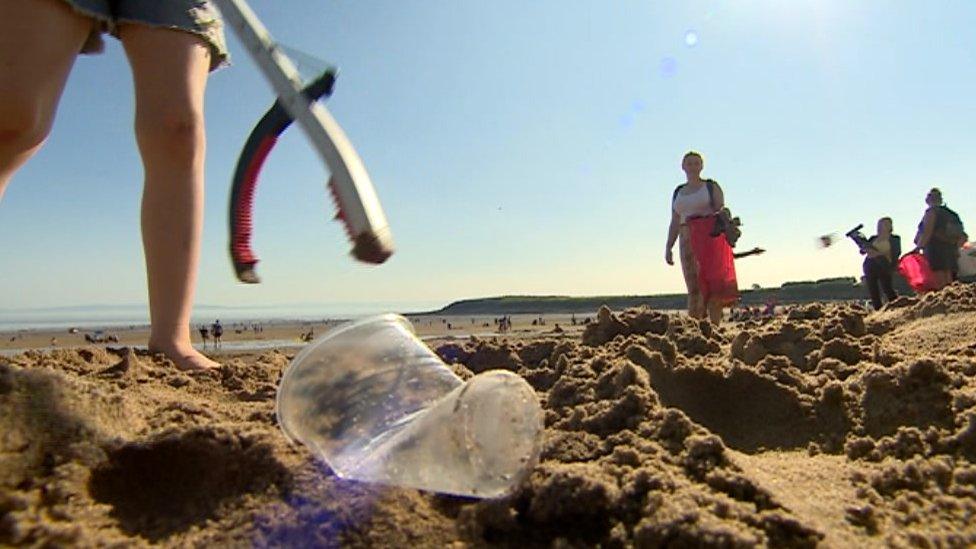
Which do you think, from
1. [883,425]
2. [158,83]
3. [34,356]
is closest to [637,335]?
[883,425]

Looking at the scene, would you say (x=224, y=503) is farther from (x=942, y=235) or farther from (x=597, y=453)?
(x=942, y=235)

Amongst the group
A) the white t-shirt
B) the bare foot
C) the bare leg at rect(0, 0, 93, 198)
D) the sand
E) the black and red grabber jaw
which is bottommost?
the sand

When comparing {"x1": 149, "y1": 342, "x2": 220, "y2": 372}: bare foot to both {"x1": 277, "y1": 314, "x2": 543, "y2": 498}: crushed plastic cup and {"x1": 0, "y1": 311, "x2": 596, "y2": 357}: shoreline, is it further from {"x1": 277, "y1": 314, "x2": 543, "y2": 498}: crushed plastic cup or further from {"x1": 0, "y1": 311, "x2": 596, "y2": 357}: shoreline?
{"x1": 0, "y1": 311, "x2": 596, "y2": 357}: shoreline

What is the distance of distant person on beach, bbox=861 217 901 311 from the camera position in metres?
9.59

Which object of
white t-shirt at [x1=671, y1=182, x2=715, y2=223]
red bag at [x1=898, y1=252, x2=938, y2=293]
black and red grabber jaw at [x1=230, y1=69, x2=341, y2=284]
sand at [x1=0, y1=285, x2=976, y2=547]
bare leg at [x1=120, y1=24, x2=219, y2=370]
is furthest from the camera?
red bag at [x1=898, y1=252, x2=938, y2=293]

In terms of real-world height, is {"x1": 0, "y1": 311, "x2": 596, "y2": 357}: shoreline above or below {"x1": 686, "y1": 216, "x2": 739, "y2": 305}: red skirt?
below

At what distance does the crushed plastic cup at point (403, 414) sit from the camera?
124cm

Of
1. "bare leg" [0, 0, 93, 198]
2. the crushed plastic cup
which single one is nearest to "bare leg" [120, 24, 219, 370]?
"bare leg" [0, 0, 93, 198]

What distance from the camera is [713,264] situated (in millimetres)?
5988

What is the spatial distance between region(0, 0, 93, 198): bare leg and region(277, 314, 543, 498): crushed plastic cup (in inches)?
54.7

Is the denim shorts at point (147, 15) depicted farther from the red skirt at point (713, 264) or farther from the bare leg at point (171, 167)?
the red skirt at point (713, 264)

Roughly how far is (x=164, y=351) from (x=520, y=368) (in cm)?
128

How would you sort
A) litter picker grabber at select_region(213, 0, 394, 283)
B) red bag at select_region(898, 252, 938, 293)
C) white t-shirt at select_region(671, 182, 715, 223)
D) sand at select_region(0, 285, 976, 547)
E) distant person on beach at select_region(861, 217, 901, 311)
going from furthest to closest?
distant person on beach at select_region(861, 217, 901, 311), red bag at select_region(898, 252, 938, 293), white t-shirt at select_region(671, 182, 715, 223), litter picker grabber at select_region(213, 0, 394, 283), sand at select_region(0, 285, 976, 547)

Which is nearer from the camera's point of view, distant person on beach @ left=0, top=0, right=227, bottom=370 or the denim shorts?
distant person on beach @ left=0, top=0, right=227, bottom=370
